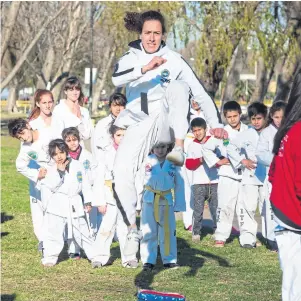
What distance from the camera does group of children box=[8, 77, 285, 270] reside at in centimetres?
1134

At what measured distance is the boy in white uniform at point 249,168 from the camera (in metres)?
12.8

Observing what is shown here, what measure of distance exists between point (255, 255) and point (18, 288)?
11.3 ft

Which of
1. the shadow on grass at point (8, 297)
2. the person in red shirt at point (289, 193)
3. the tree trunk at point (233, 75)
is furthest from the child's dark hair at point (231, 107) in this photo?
the tree trunk at point (233, 75)

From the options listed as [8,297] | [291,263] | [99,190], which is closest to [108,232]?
[99,190]

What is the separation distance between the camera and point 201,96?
26.9 feet

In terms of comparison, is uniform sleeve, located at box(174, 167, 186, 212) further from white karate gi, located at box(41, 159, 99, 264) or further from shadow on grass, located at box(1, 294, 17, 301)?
shadow on grass, located at box(1, 294, 17, 301)

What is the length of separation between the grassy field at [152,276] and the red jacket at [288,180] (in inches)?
135

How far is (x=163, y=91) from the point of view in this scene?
8133mm

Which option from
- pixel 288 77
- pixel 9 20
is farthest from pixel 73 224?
pixel 9 20

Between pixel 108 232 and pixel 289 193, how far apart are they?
5.85m

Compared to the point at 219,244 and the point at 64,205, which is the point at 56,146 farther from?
the point at 219,244

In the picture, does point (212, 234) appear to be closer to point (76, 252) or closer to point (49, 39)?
point (76, 252)

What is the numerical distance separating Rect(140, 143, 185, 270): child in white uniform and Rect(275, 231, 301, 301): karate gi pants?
5116 mm

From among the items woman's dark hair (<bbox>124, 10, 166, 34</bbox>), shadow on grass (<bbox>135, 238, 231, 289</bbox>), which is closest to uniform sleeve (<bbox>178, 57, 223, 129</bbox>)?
woman's dark hair (<bbox>124, 10, 166, 34</bbox>)
